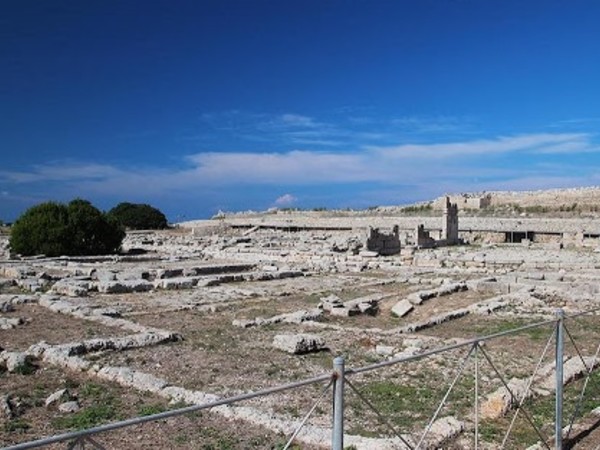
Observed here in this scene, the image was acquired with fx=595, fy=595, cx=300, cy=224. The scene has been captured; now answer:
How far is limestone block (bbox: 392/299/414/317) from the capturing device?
15055mm

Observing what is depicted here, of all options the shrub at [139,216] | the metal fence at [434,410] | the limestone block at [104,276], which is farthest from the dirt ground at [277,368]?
the shrub at [139,216]

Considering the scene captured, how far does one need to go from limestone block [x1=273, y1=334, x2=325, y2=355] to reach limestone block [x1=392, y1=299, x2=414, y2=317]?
480cm

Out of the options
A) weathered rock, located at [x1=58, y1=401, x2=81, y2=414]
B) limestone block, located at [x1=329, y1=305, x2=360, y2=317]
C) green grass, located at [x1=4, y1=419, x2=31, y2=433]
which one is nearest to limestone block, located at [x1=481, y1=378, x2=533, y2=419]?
weathered rock, located at [x1=58, y1=401, x2=81, y2=414]

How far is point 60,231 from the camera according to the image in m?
28.7

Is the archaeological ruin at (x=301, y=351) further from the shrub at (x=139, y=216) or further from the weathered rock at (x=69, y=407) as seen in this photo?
the shrub at (x=139, y=216)

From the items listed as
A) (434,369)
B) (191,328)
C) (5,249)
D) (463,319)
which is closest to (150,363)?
(191,328)

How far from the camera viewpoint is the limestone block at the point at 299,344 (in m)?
10.3

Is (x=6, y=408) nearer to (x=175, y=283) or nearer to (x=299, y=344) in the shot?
(x=299, y=344)

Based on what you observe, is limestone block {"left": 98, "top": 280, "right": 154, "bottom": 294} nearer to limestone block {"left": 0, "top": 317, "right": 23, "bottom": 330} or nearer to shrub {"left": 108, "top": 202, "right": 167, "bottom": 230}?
limestone block {"left": 0, "top": 317, "right": 23, "bottom": 330}

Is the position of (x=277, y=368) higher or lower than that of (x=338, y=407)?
lower

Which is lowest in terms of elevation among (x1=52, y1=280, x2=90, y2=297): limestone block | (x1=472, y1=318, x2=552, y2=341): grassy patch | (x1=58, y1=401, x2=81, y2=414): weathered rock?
(x1=472, y1=318, x2=552, y2=341): grassy patch

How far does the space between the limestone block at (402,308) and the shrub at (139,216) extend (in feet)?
135

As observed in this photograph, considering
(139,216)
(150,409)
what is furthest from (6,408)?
(139,216)

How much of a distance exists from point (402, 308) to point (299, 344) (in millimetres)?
5575
